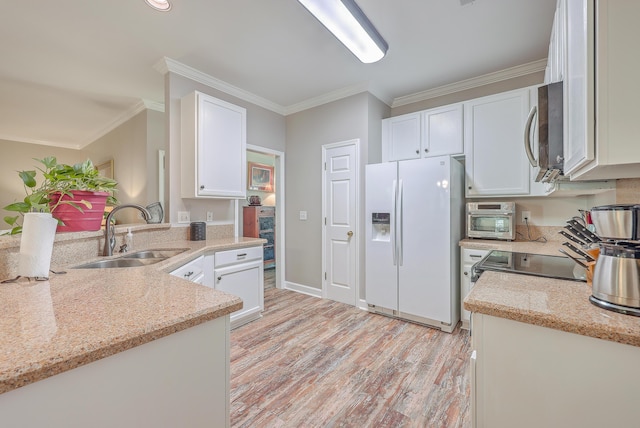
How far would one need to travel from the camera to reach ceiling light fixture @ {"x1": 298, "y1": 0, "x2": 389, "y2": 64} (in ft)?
5.62

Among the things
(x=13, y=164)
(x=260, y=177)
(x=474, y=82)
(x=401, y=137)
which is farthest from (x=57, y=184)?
(x=13, y=164)

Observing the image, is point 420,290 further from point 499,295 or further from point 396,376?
point 499,295

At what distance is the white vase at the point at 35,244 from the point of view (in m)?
1.12

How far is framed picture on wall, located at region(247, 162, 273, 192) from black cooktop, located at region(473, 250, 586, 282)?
14.6 ft

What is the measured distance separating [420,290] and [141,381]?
2.51m

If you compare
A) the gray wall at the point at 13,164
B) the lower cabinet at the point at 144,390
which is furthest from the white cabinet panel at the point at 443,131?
the gray wall at the point at 13,164

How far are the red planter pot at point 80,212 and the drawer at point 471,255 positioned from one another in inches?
115

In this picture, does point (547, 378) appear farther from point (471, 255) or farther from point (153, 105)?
point (153, 105)

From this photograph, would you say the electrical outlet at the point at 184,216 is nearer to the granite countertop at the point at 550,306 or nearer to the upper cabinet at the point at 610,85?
the granite countertop at the point at 550,306

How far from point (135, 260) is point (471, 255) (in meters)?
2.79

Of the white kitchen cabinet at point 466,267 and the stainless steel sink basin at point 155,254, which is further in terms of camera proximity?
the white kitchen cabinet at point 466,267

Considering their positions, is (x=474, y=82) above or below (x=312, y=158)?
above

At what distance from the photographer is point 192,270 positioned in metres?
2.07

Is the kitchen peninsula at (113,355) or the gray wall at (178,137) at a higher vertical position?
the gray wall at (178,137)
